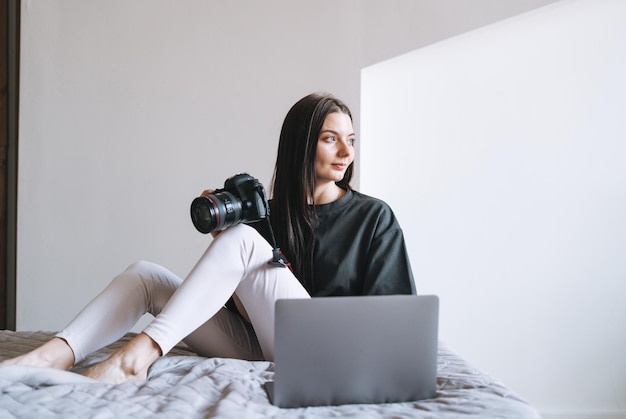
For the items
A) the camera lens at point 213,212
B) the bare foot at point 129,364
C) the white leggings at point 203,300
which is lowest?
the bare foot at point 129,364

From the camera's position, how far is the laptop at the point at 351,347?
95 cm

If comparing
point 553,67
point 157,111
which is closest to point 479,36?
point 553,67

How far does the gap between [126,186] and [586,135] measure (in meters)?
1.65

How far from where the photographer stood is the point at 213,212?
4.10 feet

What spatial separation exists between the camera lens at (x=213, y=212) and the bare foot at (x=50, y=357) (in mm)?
331

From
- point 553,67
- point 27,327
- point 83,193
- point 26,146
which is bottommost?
point 27,327

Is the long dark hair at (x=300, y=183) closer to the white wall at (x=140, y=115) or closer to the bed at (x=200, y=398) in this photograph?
the bed at (x=200, y=398)

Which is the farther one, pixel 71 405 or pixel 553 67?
pixel 553 67

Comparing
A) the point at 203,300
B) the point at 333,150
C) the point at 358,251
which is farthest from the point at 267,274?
the point at 333,150

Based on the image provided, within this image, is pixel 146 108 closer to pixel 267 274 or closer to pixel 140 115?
pixel 140 115

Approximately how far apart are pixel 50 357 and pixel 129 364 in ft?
0.52

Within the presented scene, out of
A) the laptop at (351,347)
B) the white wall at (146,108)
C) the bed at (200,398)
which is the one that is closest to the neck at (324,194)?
the bed at (200,398)

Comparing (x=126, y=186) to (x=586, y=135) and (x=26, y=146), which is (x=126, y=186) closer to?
(x=26, y=146)

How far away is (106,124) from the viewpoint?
7.63 feet
